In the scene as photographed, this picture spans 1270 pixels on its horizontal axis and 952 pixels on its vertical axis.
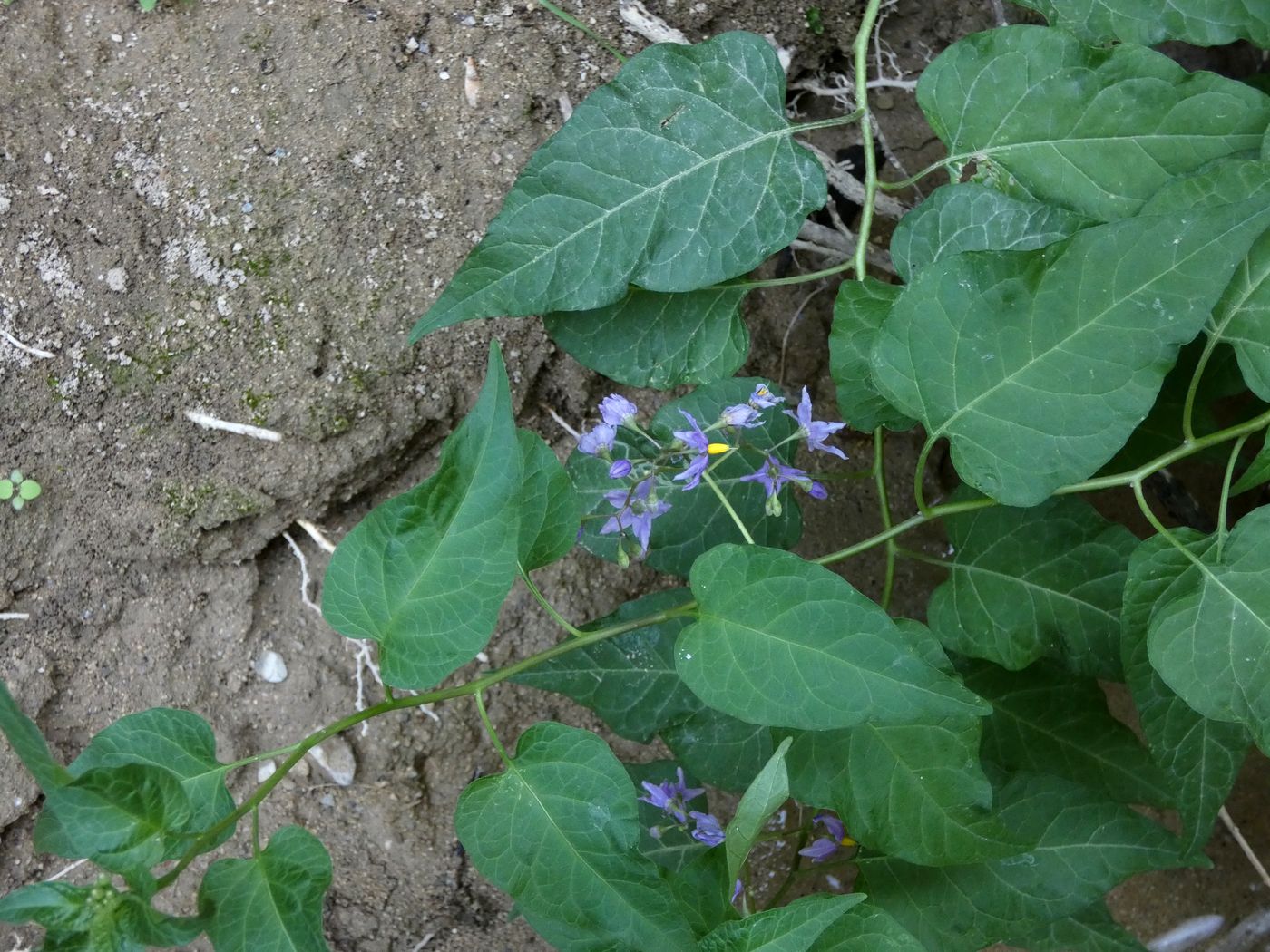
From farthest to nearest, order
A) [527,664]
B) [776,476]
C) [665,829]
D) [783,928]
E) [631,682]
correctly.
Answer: [665,829] → [631,682] → [776,476] → [527,664] → [783,928]

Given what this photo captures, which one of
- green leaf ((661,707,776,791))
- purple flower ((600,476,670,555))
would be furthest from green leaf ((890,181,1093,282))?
green leaf ((661,707,776,791))

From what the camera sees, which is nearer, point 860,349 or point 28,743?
point 28,743

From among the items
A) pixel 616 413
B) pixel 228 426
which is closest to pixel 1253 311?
pixel 616 413

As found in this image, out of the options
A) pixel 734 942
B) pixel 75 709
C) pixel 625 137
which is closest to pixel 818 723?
pixel 734 942

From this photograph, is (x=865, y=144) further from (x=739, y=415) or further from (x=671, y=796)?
(x=671, y=796)

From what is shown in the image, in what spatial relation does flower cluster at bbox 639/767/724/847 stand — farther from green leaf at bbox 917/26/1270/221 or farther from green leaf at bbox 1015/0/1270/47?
green leaf at bbox 1015/0/1270/47
